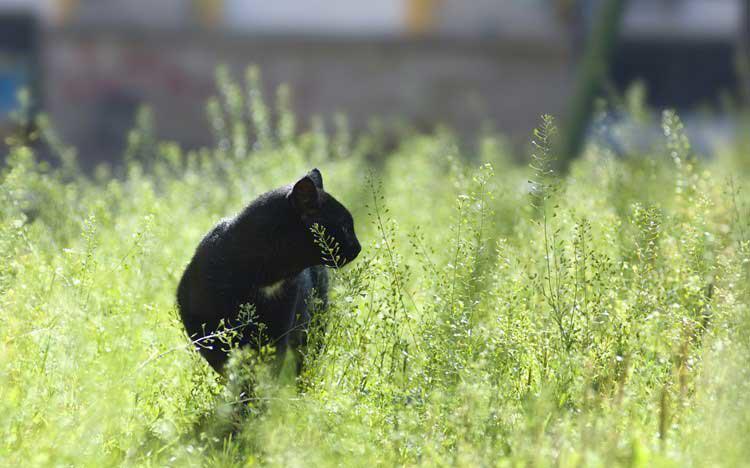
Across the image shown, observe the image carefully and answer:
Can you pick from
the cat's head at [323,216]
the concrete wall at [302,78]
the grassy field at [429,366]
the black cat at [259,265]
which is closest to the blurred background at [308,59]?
the concrete wall at [302,78]

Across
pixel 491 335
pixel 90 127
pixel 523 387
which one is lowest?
pixel 90 127

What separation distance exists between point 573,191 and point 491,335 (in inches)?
96.4

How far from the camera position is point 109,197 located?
5195 millimetres

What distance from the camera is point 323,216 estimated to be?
3.62 m

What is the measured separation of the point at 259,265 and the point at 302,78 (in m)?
11.6

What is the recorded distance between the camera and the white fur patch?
11.7 ft

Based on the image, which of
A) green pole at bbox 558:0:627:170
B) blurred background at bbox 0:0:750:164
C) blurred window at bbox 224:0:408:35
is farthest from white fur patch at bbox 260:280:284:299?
blurred window at bbox 224:0:408:35

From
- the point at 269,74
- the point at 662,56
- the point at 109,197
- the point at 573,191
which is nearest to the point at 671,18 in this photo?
the point at 662,56

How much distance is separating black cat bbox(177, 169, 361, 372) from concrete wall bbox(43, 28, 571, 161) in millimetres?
11231

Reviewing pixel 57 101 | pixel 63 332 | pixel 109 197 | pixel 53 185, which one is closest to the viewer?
pixel 63 332

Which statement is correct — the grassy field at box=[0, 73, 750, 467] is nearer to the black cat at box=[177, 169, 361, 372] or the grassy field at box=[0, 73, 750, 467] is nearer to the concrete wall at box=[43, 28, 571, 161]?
the black cat at box=[177, 169, 361, 372]

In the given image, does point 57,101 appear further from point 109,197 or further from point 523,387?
point 523,387

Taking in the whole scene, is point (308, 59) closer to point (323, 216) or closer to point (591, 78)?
point (591, 78)

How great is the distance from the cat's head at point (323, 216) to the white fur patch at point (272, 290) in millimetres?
188
